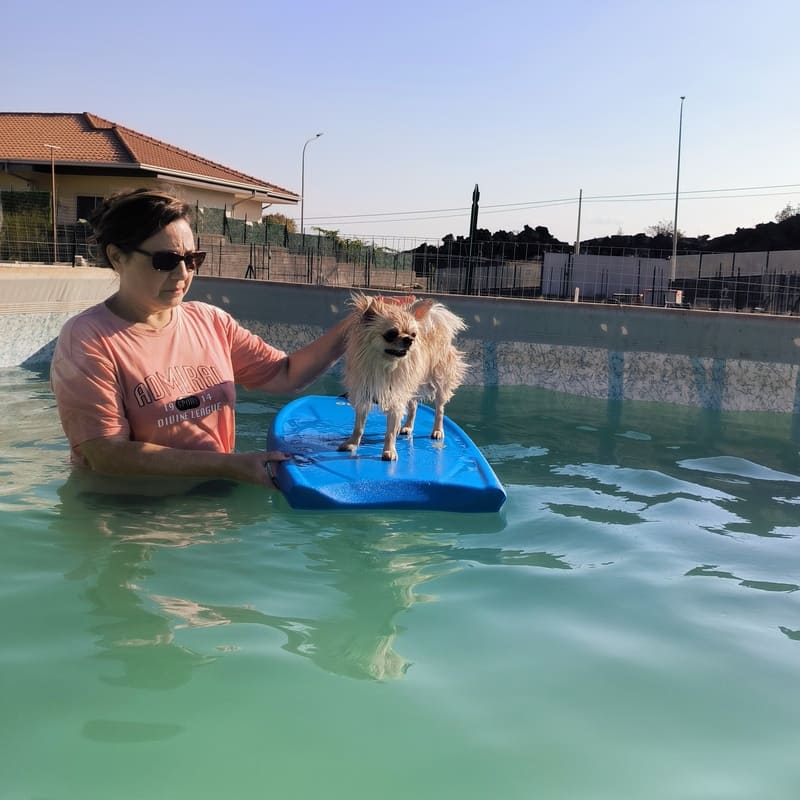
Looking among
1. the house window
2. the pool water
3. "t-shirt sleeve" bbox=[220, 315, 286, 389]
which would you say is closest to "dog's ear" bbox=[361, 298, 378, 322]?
"t-shirt sleeve" bbox=[220, 315, 286, 389]

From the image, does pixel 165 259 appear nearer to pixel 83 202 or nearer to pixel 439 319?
pixel 439 319

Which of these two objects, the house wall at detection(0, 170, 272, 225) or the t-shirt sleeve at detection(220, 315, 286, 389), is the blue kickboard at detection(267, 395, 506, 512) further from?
the house wall at detection(0, 170, 272, 225)

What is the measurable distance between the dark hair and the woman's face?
1.2 inches

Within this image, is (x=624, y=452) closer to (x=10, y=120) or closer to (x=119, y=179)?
(x=119, y=179)

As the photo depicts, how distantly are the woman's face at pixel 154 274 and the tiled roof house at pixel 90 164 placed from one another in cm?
2624

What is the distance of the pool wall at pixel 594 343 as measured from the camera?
9.97 metres

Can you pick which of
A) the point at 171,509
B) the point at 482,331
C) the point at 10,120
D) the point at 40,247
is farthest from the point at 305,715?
the point at 10,120

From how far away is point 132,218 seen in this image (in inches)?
142

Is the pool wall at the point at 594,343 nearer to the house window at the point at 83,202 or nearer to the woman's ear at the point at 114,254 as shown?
the woman's ear at the point at 114,254

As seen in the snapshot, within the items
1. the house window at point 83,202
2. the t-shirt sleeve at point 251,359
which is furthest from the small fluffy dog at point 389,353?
the house window at point 83,202

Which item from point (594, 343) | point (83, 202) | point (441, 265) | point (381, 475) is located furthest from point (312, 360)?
point (83, 202)

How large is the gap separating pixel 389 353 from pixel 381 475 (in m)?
0.64

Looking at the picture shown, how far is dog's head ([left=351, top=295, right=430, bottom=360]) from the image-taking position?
409 cm

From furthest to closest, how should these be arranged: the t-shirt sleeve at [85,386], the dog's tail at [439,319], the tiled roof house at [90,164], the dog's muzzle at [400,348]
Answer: the tiled roof house at [90,164] → the dog's tail at [439,319] → the dog's muzzle at [400,348] → the t-shirt sleeve at [85,386]
